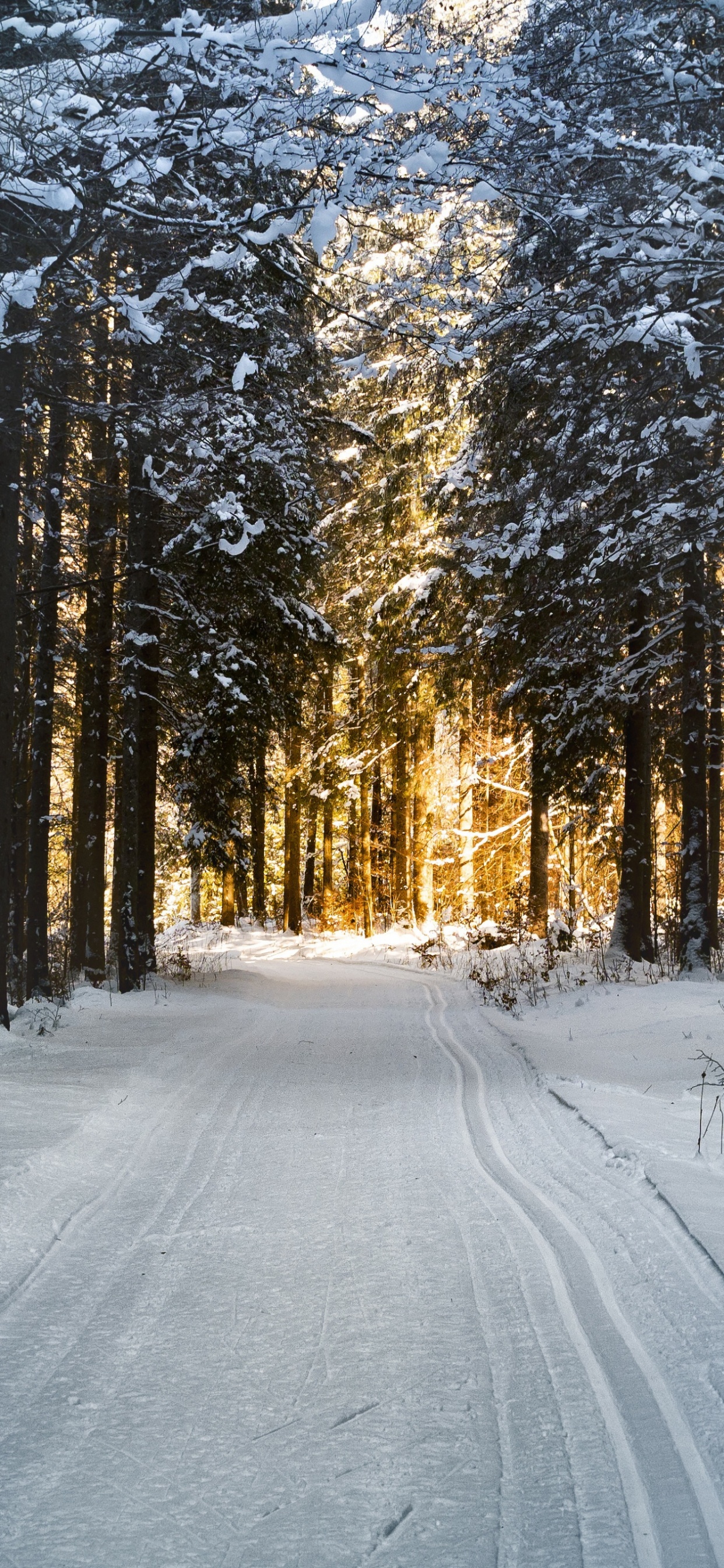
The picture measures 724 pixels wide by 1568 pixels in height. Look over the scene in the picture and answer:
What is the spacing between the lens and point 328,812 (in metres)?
26.7

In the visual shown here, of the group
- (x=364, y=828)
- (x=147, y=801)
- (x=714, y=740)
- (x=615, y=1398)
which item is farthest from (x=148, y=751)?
(x=615, y=1398)

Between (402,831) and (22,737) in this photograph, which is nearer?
(22,737)

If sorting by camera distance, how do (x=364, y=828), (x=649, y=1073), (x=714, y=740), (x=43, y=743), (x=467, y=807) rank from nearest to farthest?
(x=649, y=1073) → (x=43, y=743) → (x=714, y=740) → (x=364, y=828) → (x=467, y=807)

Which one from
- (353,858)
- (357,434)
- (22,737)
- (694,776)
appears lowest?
(353,858)

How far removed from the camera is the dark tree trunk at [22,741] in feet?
46.5

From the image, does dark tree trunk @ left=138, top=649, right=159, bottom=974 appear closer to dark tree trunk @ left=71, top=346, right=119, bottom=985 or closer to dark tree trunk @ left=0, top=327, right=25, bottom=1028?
dark tree trunk @ left=71, top=346, right=119, bottom=985

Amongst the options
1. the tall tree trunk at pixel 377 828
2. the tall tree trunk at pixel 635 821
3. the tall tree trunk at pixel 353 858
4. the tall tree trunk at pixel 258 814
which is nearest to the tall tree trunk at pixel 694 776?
the tall tree trunk at pixel 635 821

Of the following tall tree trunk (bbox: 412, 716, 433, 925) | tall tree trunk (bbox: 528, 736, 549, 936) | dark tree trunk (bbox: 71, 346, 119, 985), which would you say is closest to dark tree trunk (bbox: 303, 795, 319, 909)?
tall tree trunk (bbox: 412, 716, 433, 925)

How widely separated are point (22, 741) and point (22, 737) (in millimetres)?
144

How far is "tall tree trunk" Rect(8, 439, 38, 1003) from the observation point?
556 inches

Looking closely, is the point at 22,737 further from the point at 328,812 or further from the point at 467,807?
the point at 467,807

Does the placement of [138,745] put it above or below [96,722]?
below

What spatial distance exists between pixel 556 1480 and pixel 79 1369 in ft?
5.14

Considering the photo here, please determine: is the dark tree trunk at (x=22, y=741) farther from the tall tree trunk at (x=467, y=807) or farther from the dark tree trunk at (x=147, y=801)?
the tall tree trunk at (x=467, y=807)
